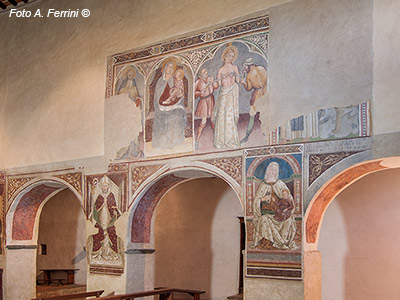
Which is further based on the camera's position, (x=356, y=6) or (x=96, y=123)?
(x=96, y=123)

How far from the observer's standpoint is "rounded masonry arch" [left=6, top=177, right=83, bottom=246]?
1265 cm

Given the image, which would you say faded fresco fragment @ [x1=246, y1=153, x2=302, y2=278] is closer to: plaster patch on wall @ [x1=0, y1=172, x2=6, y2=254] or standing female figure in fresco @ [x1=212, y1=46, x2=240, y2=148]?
standing female figure in fresco @ [x1=212, y1=46, x2=240, y2=148]

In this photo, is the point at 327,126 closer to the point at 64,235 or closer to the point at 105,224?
the point at 105,224

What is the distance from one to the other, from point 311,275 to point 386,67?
3221mm

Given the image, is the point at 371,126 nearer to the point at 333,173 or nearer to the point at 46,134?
the point at 333,173

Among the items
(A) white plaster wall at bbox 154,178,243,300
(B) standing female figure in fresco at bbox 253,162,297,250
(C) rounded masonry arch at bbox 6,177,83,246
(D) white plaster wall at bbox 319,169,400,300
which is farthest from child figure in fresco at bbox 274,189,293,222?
(C) rounded masonry arch at bbox 6,177,83,246

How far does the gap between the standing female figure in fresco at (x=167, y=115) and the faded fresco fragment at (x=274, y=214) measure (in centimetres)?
160

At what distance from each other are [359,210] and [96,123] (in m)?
5.33

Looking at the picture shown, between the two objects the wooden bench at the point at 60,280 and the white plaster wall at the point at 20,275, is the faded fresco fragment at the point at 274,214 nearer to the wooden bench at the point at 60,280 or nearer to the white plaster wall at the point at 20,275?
the white plaster wall at the point at 20,275

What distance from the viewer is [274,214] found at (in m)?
8.86

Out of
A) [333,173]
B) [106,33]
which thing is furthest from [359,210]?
[106,33]

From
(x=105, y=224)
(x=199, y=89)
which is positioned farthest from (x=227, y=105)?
(x=105, y=224)

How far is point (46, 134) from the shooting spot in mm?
12328

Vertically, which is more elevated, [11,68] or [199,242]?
[11,68]
